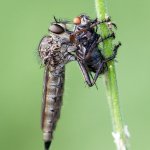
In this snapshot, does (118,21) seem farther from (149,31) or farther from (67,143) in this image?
(67,143)

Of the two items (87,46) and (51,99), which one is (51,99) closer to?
(51,99)

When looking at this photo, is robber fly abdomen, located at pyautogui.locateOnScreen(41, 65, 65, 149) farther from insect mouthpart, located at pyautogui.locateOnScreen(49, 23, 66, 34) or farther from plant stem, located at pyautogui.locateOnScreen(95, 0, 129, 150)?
plant stem, located at pyautogui.locateOnScreen(95, 0, 129, 150)

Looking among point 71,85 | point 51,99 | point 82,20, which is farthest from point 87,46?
point 71,85

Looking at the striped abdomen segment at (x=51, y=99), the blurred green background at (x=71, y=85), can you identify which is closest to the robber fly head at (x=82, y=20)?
the striped abdomen segment at (x=51, y=99)

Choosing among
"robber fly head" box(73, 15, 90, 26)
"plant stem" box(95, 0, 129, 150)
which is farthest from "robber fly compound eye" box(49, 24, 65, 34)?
"plant stem" box(95, 0, 129, 150)

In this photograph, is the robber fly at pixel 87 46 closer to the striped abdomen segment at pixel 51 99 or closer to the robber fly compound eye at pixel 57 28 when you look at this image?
the robber fly compound eye at pixel 57 28
